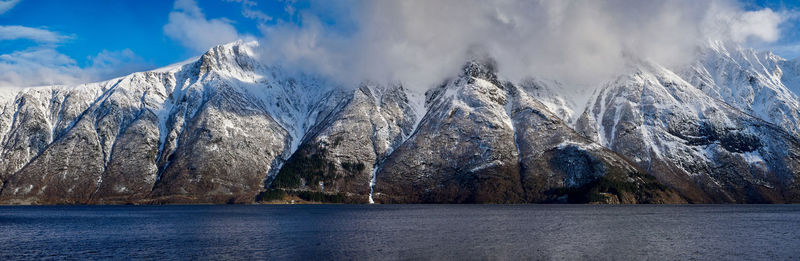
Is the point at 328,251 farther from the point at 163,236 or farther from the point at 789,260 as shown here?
the point at 789,260

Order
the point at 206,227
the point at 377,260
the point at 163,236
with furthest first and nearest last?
the point at 206,227 < the point at 163,236 < the point at 377,260

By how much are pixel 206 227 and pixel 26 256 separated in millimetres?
44863

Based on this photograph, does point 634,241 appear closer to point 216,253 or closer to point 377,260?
point 377,260

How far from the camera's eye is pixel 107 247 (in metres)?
85.5

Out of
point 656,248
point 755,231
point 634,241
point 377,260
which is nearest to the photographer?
point 377,260

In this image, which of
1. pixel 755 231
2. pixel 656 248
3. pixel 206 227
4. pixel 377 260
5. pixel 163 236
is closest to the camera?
pixel 377 260

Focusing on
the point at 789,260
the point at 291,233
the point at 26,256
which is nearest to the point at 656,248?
the point at 789,260

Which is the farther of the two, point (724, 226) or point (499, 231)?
point (724, 226)

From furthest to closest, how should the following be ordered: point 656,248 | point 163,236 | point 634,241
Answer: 1. point 163,236
2. point 634,241
3. point 656,248

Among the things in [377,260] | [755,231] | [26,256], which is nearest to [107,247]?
[26,256]

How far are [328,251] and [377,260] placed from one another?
11.8 m

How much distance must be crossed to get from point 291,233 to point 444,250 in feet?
123

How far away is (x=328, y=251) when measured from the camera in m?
79.6

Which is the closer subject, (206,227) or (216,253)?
(216,253)
